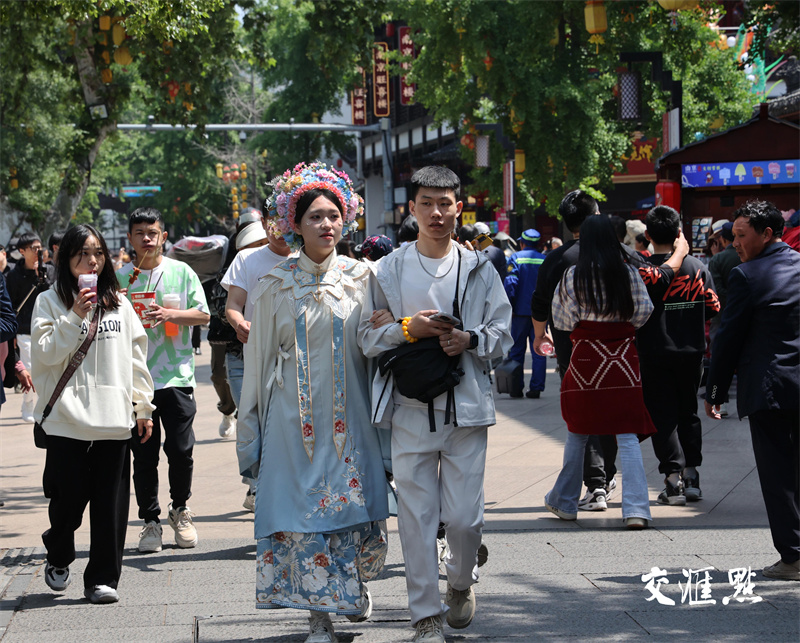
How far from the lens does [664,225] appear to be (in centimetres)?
734

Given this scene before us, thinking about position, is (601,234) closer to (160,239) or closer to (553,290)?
(553,290)

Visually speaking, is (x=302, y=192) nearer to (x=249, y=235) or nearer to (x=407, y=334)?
(x=407, y=334)

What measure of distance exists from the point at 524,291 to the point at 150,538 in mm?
7138

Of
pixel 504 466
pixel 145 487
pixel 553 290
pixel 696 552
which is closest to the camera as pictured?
pixel 696 552

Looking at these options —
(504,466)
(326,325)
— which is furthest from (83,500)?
(504,466)

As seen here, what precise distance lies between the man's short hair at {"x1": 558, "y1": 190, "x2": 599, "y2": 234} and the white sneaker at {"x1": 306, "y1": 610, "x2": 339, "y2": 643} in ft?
11.2

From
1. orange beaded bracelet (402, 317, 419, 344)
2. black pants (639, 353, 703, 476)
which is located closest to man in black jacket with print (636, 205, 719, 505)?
black pants (639, 353, 703, 476)

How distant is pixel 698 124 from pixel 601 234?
71.0 ft

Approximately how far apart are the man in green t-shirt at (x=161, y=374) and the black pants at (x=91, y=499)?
94cm

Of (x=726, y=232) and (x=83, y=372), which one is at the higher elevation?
(x=726, y=232)

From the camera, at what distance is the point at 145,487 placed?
643 cm

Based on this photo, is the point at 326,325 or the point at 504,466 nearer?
the point at 326,325

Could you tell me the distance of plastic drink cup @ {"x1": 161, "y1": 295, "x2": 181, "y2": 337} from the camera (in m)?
6.48

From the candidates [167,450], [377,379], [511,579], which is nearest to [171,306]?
[167,450]
